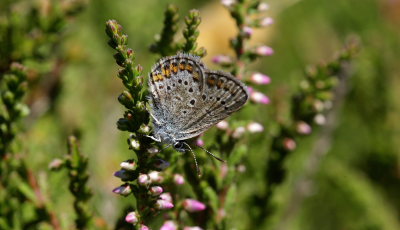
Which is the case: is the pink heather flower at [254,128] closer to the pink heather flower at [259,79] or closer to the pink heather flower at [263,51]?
the pink heather flower at [259,79]

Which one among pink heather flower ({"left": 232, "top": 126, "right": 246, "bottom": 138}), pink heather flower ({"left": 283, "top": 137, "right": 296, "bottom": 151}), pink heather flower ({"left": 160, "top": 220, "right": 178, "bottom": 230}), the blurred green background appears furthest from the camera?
the blurred green background

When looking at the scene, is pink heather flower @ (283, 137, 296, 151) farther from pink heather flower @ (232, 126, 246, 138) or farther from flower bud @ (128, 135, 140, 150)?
flower bud @ (128, 135, 140, 150)

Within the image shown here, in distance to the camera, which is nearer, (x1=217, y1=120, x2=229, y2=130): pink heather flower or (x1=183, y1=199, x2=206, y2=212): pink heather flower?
(x1=183, y1=199, x2=206, y2=212): pink heather flower

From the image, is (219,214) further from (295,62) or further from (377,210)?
(295,62)

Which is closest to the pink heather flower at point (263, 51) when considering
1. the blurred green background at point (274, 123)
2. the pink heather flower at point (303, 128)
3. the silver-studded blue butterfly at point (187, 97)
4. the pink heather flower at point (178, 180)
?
the silver-studded blue butterfly at point (187, 97)

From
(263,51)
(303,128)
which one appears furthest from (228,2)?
(303,128)

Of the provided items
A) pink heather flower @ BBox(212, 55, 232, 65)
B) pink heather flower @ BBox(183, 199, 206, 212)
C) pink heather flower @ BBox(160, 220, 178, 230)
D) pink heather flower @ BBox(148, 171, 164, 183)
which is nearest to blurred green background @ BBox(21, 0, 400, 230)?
pink heather flower @ BBox(183, 199, 206, 212)

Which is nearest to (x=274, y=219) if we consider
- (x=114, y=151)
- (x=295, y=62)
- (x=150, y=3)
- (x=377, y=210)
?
(x=377, y=210)

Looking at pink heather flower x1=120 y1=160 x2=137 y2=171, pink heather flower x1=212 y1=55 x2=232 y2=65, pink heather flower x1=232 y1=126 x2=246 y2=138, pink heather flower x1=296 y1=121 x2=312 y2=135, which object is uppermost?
pink heather flower x1=212 y1=55 x2=232 y2=65
